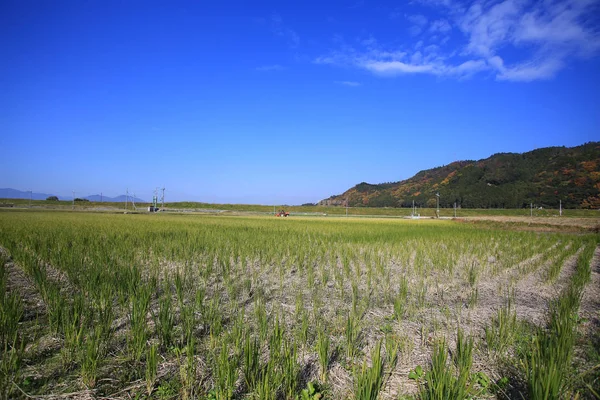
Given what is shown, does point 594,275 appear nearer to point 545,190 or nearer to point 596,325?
point 596,325

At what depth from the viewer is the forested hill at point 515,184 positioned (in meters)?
74.1

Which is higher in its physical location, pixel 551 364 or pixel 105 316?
pixel 551 364

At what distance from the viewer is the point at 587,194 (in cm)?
7056

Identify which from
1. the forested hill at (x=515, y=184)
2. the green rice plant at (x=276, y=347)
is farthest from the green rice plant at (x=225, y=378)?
the forested hill at (x=515, y=184)

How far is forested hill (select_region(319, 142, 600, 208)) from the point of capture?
7406 cm

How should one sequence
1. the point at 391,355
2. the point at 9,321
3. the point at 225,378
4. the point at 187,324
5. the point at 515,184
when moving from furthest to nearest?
the point at 515,184 → the point at 187,324 → the point at 9,321 → the point at 391,355 → the point at 225,378

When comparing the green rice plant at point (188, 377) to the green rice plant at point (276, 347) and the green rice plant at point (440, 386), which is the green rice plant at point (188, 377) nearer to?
the green rice plant at point (276, 347)

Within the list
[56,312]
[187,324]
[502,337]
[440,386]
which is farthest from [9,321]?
[502,337]

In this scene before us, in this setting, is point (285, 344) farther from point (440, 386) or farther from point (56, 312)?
point (56, 312)

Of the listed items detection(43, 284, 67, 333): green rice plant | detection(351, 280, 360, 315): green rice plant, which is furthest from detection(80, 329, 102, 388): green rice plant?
detection(351, 280, 360, 315): green rice plant

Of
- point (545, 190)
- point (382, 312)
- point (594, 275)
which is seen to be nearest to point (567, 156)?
point (545, 190)

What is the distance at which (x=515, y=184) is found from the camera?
284ft

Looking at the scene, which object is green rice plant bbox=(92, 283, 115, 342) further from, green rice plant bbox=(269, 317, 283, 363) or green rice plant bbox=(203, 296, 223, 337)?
green rice plant bbox=(269, 317, 283, 363)

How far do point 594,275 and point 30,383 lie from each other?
10.4 meters
